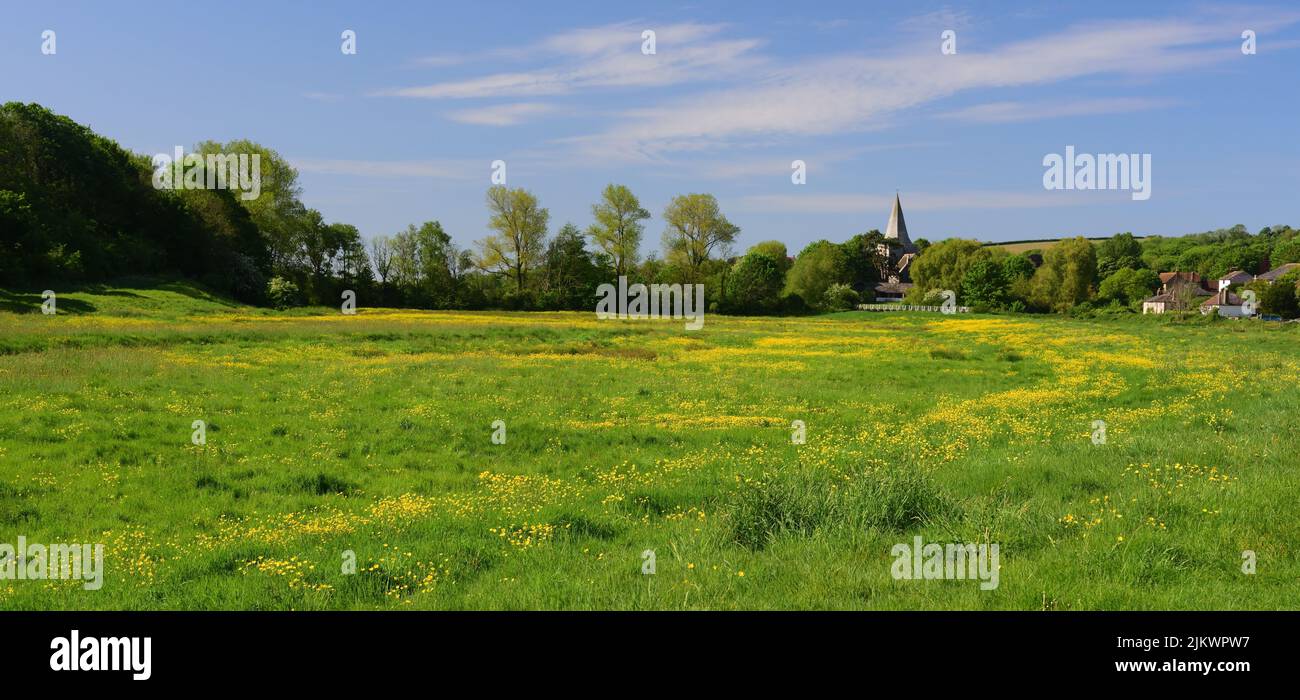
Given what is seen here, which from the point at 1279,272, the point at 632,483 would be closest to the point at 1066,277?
the point at 1279,272

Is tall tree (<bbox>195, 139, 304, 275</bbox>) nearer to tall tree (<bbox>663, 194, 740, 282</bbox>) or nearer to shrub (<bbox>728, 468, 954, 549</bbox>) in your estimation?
tall tree (<bbox>663, 194, 740, 282</bbox>)

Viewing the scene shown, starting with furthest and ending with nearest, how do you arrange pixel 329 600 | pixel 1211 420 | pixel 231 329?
pixel 231 329 < pixel 1211 420 < pixel 329 600

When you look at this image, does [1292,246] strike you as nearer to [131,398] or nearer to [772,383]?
[772,383]

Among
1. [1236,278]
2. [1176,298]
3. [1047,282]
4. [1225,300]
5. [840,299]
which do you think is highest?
[1236,278]

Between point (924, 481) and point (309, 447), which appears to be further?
point (309, 447)

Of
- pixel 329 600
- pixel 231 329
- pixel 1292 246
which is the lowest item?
pixel 329 600

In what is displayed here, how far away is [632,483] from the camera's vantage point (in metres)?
12.3

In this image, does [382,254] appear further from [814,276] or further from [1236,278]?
[1236,278]

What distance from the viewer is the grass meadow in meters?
7.31

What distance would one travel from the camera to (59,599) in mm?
7363

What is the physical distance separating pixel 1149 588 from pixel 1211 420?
40.4ft

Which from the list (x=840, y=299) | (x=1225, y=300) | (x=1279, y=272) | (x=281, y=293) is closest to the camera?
(x=281, y=293)

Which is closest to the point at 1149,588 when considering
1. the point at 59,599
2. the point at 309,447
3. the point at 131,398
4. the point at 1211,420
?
the point at 59,599

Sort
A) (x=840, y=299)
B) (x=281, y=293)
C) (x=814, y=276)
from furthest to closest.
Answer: (x=814, y=276)
(x=840, y=299)
(x=281, y=293)
